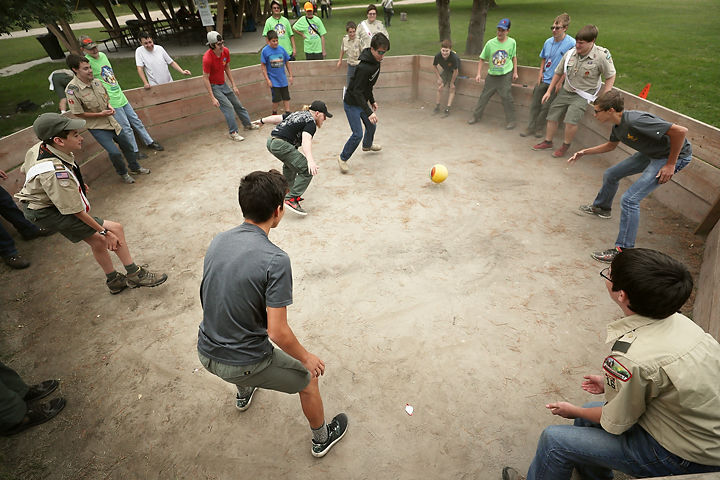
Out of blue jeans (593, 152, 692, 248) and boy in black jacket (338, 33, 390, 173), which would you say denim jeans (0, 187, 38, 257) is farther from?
blue jeans (593, 152, 692, 248)

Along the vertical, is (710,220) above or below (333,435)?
above

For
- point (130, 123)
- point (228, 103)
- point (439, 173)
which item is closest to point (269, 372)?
point (439, 173)

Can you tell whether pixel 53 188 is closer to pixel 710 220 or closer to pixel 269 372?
pixel 269 372

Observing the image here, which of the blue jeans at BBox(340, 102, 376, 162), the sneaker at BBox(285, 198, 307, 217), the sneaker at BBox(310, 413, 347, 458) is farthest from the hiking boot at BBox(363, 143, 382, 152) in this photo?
the sneaker at BBox(310, 413, 347, 458)

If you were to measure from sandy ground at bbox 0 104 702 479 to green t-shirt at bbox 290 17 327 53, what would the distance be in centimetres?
577

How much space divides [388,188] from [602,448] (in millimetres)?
4947

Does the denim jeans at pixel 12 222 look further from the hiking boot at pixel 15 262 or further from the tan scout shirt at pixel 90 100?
the tan scout shirt at pixel 90 100

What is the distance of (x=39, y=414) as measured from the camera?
10.4 ft

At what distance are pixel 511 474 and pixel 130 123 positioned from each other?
29.3ft

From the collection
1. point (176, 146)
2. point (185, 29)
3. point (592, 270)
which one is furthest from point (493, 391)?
point (185, 29)

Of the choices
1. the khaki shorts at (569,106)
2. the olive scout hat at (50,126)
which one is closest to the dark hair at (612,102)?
the khaki shorts at (569,106)

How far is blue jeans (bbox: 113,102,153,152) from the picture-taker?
7.08 meters

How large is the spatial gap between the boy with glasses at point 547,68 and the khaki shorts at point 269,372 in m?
7.28

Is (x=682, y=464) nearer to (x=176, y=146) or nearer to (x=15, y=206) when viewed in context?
(x=15, y=206)
